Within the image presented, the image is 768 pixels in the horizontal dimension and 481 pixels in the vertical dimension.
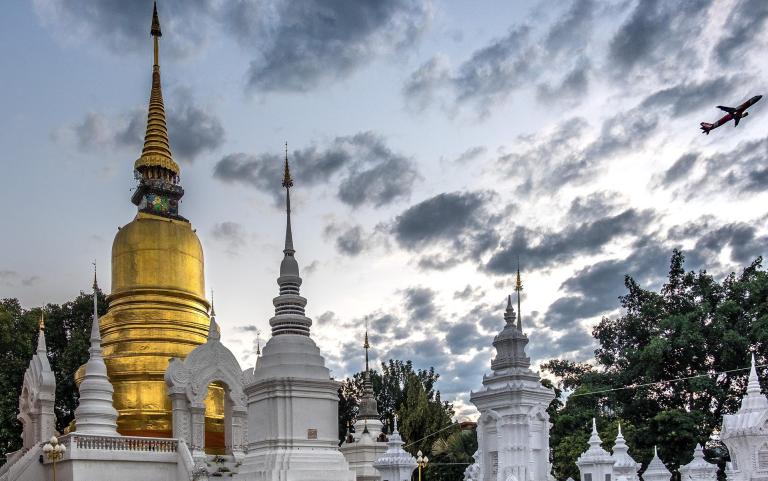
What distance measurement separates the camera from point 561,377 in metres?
44.1

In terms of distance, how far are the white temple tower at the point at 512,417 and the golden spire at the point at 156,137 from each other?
18.9m

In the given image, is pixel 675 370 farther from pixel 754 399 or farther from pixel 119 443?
pixel 119 443

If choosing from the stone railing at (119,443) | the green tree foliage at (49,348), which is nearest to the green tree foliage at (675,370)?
the stone railing at (119,443)

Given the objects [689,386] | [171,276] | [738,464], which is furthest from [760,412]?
[171,276]

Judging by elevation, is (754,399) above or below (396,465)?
above

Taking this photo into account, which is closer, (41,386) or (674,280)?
(41,386)

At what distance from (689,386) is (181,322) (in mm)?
20459

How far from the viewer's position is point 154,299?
103ft

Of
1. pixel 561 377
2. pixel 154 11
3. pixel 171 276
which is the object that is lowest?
pixel 561 377

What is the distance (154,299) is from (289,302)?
39.7 feet

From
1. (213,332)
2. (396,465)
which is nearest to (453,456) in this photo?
(213,332)

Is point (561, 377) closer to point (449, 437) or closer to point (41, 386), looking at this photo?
point (449, 437)

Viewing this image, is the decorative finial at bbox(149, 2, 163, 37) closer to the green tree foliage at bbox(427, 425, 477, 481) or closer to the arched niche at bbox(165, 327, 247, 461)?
the arched niche at bbox(165, 327, 247, 461)

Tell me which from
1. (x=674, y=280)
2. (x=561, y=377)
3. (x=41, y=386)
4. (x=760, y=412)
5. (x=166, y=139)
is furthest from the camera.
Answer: (x=561, y=377)
